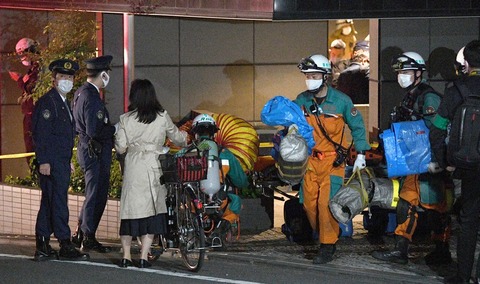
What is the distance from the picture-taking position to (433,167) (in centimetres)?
1120

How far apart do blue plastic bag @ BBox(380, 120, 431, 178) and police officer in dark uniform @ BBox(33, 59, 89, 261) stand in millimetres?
3283

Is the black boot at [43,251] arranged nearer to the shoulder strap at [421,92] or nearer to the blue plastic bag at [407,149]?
the blue plastic bag at [407,149]

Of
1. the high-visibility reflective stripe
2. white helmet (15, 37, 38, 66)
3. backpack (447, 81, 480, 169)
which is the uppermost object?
white helmet (15, 37, 38, 66)

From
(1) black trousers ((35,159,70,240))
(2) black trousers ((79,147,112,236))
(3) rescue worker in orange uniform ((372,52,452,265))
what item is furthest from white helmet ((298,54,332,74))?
(1) black trousers ((35,159,70,240))

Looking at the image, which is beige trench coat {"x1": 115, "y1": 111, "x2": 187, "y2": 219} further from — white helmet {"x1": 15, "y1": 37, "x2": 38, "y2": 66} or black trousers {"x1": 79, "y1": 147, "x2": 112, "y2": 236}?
white helmet {"x1": 15, "y1": 37, "x2": 38, "y2": 66}

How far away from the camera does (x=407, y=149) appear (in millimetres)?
11391

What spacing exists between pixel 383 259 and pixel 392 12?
433 centimetres

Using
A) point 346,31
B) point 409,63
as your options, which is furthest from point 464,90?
point 346,31

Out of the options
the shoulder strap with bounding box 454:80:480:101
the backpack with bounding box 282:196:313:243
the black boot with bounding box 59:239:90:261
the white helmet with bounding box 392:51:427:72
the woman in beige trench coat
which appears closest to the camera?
the shoulder strap with bounding box 454:80:480:101

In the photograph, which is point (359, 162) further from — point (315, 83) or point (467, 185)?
point (467, 185)

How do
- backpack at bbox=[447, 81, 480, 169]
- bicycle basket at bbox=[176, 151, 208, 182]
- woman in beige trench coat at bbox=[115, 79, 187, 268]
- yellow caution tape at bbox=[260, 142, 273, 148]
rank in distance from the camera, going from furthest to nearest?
yellow caution tape at bbox=[260, 142, 273, 148] → woman in beige trench coat at bbox=[115, 79, 187, 268] → bicycle basket at bbox=[176, 151, 208, 182] → backpack at bbox=[447, 81, 480, 169]

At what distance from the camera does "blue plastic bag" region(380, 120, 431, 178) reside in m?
11.4

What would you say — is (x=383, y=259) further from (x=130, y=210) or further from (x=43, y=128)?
(x=43, y=128)

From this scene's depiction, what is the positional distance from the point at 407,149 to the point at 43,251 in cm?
386
